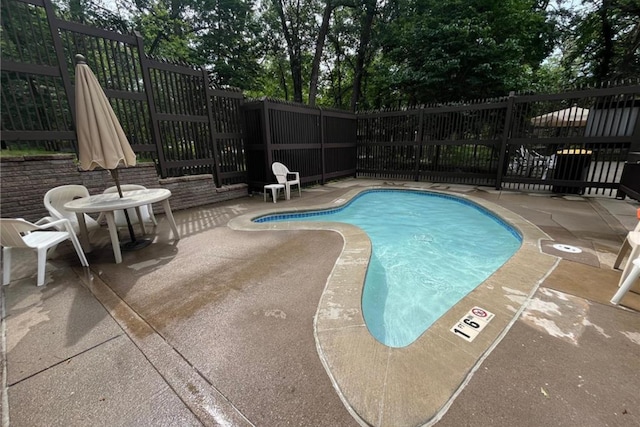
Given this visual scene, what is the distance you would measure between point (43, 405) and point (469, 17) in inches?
549

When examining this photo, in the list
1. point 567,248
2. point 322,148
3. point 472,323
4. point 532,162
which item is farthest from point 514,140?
point 472,323

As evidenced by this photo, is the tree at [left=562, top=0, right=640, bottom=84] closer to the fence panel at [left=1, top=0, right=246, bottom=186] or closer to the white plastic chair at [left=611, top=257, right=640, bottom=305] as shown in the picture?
the white plastic chair at [left=611, top=257, right=640, bottom=305]

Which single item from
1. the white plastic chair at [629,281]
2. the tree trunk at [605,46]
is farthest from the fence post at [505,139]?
the tree trunk at [605,46]

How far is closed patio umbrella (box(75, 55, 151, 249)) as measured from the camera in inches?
106

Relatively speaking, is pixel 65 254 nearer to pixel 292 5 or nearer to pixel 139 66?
pixel 139 66

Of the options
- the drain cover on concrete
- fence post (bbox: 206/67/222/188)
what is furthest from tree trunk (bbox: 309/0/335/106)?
the drain cover on concrete

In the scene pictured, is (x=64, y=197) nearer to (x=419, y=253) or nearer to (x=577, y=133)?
(x=419, y=253)

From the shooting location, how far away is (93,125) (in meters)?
2.76

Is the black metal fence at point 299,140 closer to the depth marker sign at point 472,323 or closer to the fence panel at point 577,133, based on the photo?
the fence panel at point 577,133

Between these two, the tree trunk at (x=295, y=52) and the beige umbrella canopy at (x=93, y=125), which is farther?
the tree trunk at (x=295, y=52)

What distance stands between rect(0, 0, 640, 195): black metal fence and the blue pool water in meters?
2.09

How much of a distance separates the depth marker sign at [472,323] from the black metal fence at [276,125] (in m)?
5.48

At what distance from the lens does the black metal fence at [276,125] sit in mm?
3814

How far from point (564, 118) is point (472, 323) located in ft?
23.9
